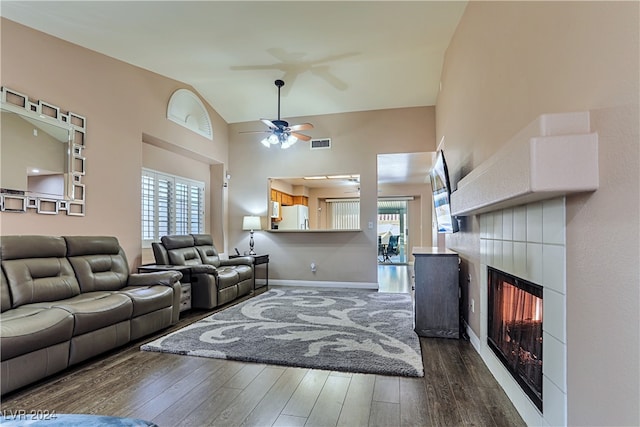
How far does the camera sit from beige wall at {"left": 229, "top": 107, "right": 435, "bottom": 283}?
599 cm

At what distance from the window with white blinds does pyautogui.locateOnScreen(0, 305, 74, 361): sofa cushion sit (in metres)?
8.75

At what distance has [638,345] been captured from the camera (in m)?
0.99

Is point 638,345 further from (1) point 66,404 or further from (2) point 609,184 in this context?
(1) point 66,404

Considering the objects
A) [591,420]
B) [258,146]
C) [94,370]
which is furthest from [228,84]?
[591,420]

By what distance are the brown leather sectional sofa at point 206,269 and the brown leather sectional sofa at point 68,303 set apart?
0.67 metres

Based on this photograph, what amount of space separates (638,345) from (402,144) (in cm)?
525

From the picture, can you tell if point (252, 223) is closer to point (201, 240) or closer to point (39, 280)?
point (201, 240)

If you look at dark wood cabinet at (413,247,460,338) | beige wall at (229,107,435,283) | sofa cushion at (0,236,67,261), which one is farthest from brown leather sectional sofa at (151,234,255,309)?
dark wood cabinet at (413,247,460,338)

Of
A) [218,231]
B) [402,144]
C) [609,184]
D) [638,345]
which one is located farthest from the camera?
[218,231]

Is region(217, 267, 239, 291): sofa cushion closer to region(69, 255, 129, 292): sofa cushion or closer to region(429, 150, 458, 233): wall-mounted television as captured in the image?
region(69, 255, 129, 292): sofa cushion

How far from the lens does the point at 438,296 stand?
131 inches

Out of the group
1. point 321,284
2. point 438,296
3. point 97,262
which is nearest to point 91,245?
point 97,262

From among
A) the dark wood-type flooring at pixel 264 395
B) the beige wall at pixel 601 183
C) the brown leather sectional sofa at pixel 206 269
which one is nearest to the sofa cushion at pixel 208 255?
the brown leather sectional sofa at pixel 206 269

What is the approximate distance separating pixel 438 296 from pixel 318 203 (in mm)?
7440
